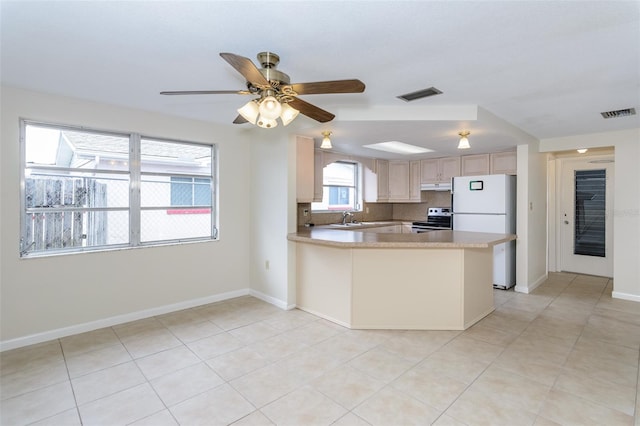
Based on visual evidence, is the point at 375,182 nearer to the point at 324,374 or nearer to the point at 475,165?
the point at 475,165

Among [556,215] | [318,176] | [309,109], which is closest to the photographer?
[309,109]

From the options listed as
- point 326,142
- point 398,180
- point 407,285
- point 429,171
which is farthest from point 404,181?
point 407,285

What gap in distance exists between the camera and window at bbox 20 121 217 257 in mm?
3010

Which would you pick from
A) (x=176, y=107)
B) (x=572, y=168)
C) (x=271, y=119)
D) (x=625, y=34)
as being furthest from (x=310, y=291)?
(x=572, y=168)

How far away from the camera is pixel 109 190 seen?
3426 mm

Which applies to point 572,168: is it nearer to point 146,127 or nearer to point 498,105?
point 498,105

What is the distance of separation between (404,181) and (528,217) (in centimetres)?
218

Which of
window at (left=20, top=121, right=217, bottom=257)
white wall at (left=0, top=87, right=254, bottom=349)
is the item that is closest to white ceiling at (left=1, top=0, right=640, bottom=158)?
white wall at (left=0, top=87, right=254, bottom=349)

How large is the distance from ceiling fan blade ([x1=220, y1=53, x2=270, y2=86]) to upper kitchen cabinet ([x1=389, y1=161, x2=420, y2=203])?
4572mm

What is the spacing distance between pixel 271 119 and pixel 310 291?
7.52 ft

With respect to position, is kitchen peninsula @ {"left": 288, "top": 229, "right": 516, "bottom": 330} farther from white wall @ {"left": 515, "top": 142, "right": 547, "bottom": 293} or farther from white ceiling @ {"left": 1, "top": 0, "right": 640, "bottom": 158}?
white wall @ {"left": 515, "top": 142, "right": 547, "bottom": 293}

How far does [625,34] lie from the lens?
1.88 meters

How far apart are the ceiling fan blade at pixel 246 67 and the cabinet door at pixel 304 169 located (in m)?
1.97

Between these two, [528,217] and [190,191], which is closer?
[190,191]
